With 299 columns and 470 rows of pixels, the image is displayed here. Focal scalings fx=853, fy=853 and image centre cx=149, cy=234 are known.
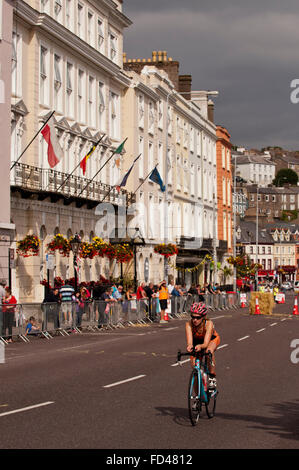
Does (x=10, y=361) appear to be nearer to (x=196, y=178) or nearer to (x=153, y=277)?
(x=153, y=277)

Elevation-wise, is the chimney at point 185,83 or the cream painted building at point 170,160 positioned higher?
the chimney at point 185,83

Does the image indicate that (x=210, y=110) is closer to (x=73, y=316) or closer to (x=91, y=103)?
(x=91, y=103)

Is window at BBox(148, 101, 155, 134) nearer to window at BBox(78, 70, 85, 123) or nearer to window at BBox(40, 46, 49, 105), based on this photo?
window at BBox(78, 70, 85, 123)

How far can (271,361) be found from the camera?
1886 cm

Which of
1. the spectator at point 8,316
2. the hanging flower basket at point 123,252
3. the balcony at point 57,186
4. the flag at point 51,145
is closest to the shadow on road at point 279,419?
the spectator at point 8,316

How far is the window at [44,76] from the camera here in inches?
1453

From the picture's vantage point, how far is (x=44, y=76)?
122 feet

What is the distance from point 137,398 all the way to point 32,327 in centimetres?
1356

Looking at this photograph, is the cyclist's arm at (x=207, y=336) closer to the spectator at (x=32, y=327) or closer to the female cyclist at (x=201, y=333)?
the female cyclist at (x=201, y=333)

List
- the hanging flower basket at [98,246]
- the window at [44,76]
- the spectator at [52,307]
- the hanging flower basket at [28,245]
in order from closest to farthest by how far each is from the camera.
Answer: the spectator at [52,307] < the hanging flower basket at [28,245] < the window at [44,76] < the hanging flower basket at [98,246]

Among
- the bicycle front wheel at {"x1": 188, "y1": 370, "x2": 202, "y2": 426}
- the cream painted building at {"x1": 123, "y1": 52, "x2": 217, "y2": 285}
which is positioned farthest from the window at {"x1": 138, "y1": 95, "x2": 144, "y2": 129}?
the bicycle front wheel at {"x1": 188, "y1": 370, "x2": 202, "y2": 426}

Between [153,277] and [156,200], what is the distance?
530cm

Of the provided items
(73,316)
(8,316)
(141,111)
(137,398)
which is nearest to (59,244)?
(73,316)

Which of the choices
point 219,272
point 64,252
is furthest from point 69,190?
point 219,272
